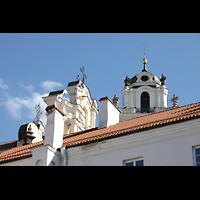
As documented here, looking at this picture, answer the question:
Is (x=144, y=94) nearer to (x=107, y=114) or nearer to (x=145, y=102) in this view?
(x=145, y=102)

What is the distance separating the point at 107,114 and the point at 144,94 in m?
34.7

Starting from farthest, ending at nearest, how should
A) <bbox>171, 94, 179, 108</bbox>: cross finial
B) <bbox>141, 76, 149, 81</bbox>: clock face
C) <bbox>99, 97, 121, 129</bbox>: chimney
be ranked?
<bbox>141, 76, 149, 81</bbox>: clock face → <bbox>171, 94, 179, 108</bbox>: cross finial → <bbox>99, 97, 121, 129</bbox>: chimney

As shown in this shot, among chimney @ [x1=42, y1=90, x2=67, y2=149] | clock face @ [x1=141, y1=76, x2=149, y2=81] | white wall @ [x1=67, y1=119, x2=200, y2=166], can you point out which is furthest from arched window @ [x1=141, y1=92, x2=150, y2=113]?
white wall @ [x1=67, y1=119, x2=200, y2=166]

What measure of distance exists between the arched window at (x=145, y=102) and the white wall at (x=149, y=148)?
36.7 metres

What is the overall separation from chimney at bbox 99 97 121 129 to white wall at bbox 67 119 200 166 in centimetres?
→ 364

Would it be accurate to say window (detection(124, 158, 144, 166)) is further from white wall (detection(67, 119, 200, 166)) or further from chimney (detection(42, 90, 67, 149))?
chimney (detection(42, 90, 67, 149))

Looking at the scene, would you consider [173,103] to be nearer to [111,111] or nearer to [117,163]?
[111,111]

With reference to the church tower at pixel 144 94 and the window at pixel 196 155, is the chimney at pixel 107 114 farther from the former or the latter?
the church tower at pixel 144 94

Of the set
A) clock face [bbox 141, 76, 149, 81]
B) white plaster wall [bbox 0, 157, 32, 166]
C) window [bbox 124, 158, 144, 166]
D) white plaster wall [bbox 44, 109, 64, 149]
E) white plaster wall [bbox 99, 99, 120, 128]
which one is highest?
clock face [bbox 141, 76, 149, 81]

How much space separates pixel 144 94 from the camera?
5347 centimetres

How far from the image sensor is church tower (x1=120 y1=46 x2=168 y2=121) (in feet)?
170
